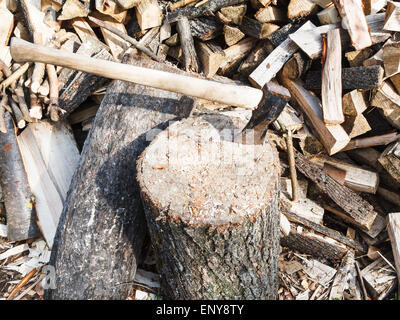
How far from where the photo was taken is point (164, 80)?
208 centimetres

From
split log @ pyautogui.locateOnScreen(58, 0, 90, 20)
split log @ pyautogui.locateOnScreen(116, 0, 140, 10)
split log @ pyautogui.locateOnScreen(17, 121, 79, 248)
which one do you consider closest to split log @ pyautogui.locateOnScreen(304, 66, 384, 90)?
split log @ pyautogui.locateOnScreen(116, 0, 140, 10)

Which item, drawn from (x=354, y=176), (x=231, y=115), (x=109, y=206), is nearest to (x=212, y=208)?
(x=109, y=206)

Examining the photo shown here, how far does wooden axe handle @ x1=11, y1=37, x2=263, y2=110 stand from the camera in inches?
80.4

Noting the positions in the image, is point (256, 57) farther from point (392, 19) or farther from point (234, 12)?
point (392, 19)

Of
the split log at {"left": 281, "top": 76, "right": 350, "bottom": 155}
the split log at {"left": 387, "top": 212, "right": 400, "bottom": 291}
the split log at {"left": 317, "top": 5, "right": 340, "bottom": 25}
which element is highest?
the split log at {"left": 317, "top": 5, "right": 340, "bottom": 25}

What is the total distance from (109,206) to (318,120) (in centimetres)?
162

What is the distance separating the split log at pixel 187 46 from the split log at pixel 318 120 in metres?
0.75

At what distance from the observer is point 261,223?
1.90m

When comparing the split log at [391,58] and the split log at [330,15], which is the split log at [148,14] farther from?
the split log at [391,58]

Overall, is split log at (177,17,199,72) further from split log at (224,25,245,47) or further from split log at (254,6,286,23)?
split log at (254,6,286,23)

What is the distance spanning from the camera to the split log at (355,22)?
7.95 ft

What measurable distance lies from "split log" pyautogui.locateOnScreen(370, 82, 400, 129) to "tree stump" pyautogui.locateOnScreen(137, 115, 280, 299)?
97cm

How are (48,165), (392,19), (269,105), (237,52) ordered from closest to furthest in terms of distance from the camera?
(269,105) → (392,19) → (48,165) → (237,52)
